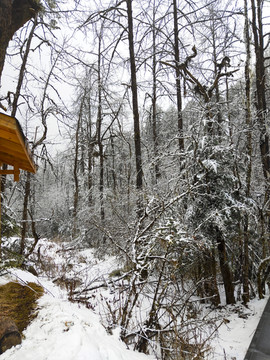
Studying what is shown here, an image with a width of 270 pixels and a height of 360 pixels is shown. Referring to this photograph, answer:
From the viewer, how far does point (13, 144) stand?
3.74 m

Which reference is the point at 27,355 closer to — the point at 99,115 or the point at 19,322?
the point at 19,322

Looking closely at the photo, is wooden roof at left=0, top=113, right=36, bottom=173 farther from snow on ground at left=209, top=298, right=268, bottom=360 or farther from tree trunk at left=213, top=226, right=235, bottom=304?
tree trunk at left=213, top=226, right=235, bottom=304

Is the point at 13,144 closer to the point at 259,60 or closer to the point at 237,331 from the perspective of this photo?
the point at 237,331

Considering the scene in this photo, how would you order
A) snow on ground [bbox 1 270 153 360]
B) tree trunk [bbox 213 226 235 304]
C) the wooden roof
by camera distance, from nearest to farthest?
1. snow on ground [bbox 1 270 153 360]
2. the wooden roof
3. tree trunk [bbox 213 226 235 304]

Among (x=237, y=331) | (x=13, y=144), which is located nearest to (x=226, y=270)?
(x=237, y=331)

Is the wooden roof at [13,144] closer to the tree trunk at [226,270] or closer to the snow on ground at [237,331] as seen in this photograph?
the snow on ground at [237,331]

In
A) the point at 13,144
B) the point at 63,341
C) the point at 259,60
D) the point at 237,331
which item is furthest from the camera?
the point at 259,60

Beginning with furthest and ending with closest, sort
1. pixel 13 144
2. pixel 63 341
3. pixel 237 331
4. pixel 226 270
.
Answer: pixel 226 270, pixel 237 331, pixel 13 144, pixel 63 341

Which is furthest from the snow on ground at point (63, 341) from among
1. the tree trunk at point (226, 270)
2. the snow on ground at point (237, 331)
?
the tree trunk at point (226, 270)

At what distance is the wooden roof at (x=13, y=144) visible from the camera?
10.3 feet

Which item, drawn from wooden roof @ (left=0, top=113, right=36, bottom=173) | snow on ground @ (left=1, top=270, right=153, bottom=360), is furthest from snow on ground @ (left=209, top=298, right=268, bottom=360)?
wooden roof @ (left=0, top=113, right=36, bottom=173)

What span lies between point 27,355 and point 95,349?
2.45 feet

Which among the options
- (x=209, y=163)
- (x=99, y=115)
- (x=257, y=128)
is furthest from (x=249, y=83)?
(x=99, y=115)

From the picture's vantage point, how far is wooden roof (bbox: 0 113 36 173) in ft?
10.3
